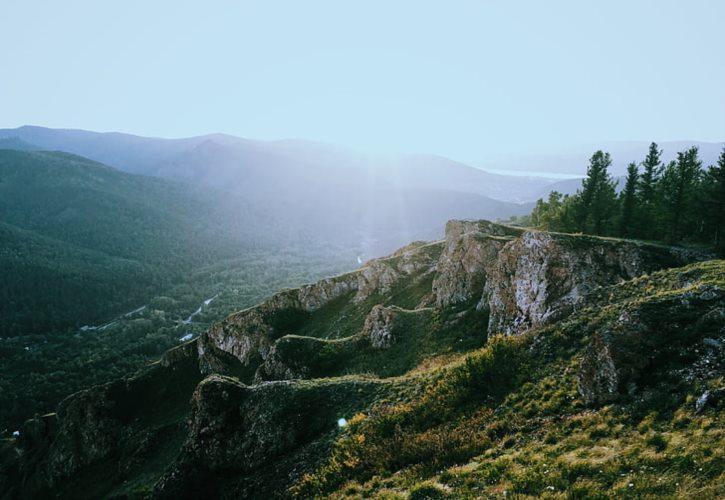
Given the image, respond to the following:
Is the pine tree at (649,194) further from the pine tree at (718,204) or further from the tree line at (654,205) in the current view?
the pine tree at (718,204)

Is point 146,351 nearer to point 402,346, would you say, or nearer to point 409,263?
point 409,263

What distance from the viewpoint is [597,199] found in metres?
78.8

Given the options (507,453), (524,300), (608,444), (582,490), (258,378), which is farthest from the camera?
(258,378)

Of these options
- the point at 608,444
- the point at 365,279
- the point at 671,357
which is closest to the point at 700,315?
the point at 671,357

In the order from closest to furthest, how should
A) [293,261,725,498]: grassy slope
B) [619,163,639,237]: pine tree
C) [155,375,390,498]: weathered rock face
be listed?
[293,261,725,498]: grassy slope < [155,375,390,498]: weathered rock face < [619,163,639,237]: pine tree

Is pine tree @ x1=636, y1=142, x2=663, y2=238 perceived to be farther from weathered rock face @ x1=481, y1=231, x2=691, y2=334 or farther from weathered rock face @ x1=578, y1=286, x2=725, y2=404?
weathered rock face @ x1=578, y1=286, x2=725, y2=404

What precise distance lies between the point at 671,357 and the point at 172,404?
72392 mm

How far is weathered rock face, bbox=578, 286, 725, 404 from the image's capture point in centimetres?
1888

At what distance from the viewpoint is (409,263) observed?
7350 centimetres

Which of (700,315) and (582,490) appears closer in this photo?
(582,490)

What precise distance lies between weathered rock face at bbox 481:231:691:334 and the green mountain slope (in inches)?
6.6

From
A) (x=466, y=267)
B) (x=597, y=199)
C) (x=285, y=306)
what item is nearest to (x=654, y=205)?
(x=597, y=199)

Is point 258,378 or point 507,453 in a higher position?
point 507,453

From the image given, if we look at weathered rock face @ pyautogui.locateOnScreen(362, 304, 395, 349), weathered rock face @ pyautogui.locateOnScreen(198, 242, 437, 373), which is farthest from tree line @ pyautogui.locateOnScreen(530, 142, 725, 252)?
weathered rock face @ pyautogui.locateOnScreen(362, 304, 395, 349)
